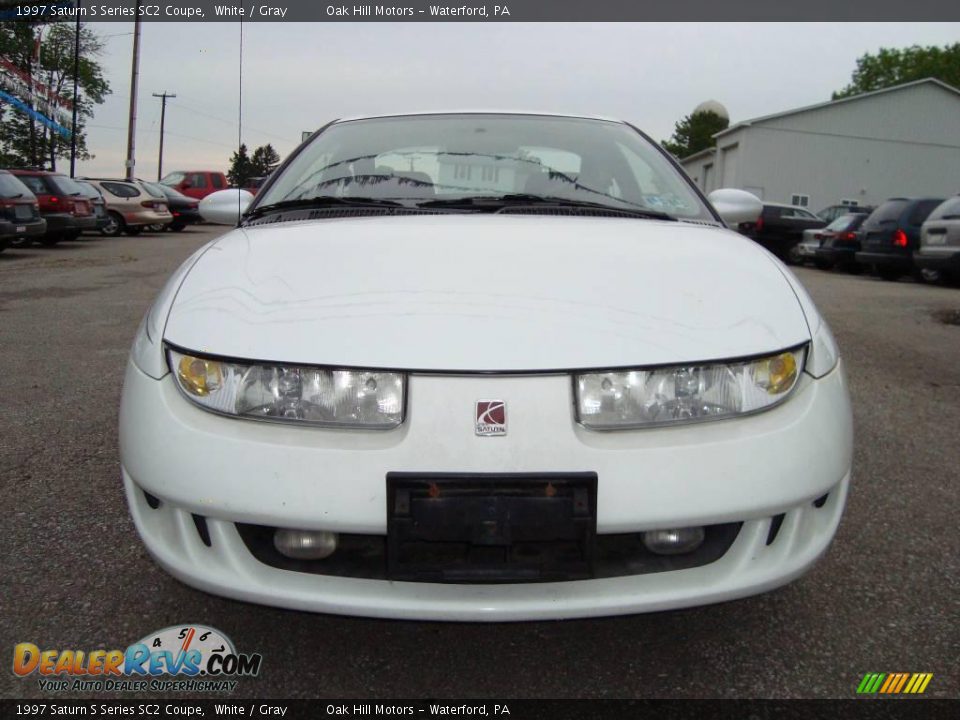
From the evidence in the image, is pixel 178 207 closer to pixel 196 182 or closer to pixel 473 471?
pixel 196 182

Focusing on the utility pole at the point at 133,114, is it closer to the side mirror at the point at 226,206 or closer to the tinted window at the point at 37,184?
the tinted window at the point at 37,184

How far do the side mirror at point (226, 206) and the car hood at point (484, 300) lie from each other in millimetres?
828

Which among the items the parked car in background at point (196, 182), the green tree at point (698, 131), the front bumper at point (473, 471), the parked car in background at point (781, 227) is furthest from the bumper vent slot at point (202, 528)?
the green tree at point (698, 131)

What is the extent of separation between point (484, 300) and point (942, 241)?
1040 centimetres

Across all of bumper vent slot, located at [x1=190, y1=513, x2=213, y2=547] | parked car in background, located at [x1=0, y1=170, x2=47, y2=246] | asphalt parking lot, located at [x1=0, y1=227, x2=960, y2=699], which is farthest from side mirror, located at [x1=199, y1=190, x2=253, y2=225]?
parked car in background, located at [x1=0, y1=170, x2=47, y2=246]

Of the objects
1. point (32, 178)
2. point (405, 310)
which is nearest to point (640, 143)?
point (405, 310)

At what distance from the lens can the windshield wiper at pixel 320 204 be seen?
7.66 ft

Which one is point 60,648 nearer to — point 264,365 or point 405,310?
point 264,365

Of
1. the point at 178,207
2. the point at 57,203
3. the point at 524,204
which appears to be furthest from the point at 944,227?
the point at 178,207

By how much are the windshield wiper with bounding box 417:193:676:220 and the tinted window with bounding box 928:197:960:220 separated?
30.3 feet

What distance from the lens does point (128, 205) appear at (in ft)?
59.9

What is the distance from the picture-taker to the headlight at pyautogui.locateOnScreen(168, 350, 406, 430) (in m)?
1.46

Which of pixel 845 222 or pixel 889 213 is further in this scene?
pixel 845 222

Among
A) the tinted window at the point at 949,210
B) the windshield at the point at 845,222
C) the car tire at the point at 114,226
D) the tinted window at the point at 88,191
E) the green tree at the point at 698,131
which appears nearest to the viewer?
the tinted window at the point at 949,210
